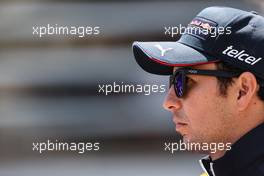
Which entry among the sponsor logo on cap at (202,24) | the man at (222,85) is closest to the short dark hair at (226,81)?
the man at (222,85)

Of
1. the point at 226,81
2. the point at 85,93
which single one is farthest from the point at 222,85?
the point at 85,93

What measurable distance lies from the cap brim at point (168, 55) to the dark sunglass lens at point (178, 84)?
0.14 ft

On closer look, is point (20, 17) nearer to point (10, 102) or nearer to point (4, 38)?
point (4, 38)

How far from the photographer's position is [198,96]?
60.3 inches

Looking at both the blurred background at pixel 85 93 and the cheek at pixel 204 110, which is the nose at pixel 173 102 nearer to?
the cheek at pixel 204 110

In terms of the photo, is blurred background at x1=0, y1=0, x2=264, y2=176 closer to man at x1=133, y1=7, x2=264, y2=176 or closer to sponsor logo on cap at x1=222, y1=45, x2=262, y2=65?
man at x1=133, y1=7, x2=264, y2=176

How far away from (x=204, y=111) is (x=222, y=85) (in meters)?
0.10

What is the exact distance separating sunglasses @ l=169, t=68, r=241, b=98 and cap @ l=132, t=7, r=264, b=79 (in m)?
0.04

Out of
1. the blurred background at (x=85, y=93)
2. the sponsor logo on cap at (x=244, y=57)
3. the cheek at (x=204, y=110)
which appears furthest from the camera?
the blurred background at (x=85, y=93)

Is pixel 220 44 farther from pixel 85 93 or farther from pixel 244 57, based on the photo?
pixel 85 93

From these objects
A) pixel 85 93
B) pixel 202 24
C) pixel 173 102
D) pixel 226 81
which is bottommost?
pixel 85 93

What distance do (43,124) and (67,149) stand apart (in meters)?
0.14

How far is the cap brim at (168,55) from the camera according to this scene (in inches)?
57.4

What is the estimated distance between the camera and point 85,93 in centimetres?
218
